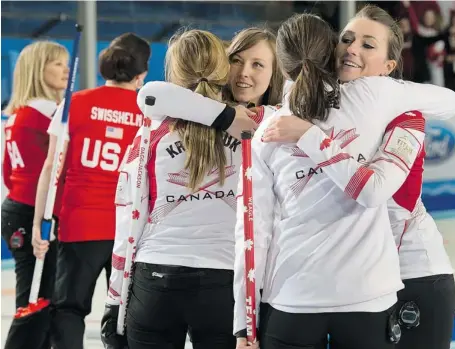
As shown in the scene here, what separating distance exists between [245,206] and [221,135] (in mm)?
452

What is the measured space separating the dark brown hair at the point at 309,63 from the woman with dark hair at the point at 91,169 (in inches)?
56.9

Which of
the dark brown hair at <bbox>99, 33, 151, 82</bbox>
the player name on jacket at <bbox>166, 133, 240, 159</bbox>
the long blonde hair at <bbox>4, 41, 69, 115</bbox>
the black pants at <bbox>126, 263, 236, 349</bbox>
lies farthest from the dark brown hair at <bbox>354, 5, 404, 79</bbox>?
the long blonde hair at <bbox>4, 41, 69, 115</bbox>

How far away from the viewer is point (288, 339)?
177 cm

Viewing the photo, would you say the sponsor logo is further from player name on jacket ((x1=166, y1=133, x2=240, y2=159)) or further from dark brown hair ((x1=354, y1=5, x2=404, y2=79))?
dark brown hair ((x1=354, y1=5, x2=404, y2=79))

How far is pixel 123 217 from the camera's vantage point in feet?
7.72

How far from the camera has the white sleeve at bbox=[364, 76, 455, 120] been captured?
5.95ft

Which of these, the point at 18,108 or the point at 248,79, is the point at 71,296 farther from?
the point at 248,79

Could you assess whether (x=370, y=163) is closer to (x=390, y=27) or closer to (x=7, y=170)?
(x=390, y=27)

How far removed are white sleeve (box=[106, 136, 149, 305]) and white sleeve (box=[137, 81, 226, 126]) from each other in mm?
132

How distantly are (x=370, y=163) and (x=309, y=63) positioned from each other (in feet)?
0.77

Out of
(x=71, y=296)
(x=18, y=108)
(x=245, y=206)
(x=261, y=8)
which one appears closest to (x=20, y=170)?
(x=18, y=108)

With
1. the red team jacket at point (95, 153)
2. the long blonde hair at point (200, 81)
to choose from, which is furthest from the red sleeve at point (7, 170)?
the long blonde hair at point (200, 81)

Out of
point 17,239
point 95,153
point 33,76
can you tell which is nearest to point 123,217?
point 95,153

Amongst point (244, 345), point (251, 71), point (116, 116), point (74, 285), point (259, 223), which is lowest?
point (74, 285)
